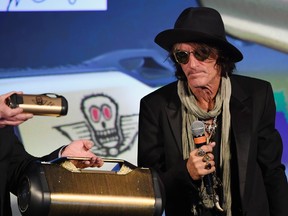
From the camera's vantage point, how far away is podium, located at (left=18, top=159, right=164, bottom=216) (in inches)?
65.9

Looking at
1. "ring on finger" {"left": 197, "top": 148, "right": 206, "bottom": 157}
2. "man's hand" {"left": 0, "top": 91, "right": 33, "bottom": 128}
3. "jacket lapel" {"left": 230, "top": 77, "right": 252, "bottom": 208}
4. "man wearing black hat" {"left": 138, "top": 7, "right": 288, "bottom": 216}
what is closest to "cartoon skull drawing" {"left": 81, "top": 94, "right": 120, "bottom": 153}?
"man wearing black hat" {"left": 138, "top": 7, "right": 288, "bottom": 216}

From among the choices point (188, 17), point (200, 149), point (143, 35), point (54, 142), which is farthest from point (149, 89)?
point (200, 149)

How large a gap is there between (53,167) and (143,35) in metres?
1.54

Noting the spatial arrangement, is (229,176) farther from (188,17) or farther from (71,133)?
(71,133)

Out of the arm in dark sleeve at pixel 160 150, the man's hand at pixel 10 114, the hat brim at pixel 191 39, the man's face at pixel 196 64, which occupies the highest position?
the hat brim at pixel 191 39

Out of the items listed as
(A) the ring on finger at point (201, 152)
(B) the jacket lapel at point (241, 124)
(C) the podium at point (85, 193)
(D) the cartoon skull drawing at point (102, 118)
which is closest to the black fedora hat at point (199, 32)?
(B) the jacket lapel at point (241, 124)

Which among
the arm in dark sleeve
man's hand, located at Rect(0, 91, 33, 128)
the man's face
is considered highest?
the man's face

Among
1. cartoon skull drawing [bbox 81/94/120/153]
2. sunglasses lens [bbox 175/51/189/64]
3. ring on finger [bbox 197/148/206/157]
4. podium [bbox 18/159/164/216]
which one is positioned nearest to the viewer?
podium [bbox 18/159/164/216]

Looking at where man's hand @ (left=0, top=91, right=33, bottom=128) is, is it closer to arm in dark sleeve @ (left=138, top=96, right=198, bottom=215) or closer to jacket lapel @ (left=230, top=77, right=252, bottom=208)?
arm in dark sleeve @ (left=138, top=96, right=198, bottom=215)

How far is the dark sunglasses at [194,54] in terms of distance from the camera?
2.27m


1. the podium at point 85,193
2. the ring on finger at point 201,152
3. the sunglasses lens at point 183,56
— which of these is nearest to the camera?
the podium at point 85,193

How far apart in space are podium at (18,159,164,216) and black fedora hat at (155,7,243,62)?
628 mm

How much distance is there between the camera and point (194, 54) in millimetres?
2281

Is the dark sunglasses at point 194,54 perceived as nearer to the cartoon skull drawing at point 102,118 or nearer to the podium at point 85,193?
the podium at point 85,193
